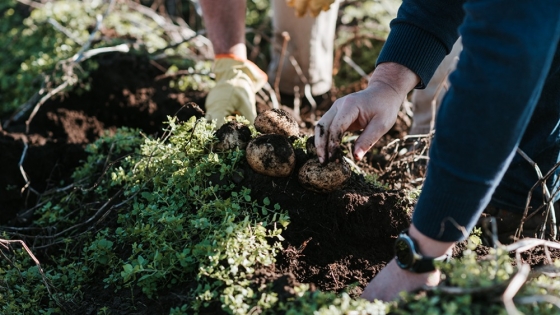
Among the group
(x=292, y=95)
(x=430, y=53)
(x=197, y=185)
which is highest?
(x=430, y=53)

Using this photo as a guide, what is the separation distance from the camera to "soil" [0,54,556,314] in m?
2.30

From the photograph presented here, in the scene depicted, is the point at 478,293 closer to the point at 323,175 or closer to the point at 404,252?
the point at 404,252

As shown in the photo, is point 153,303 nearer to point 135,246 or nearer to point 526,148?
point 135,246

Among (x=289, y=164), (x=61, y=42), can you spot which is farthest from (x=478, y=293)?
(x=61, y=42)

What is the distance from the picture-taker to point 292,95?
4.92 metres

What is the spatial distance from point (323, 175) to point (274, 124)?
1.32 feet

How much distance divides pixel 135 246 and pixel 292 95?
278cm

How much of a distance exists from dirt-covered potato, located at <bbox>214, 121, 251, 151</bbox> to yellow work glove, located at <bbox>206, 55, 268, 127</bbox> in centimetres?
71

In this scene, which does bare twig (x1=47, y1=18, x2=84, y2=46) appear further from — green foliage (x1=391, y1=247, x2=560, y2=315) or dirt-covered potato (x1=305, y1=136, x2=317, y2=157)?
green foliage (x1=391, y1=247, x2=560, y2=315)

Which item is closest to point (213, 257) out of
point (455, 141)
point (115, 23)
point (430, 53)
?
point (455, 141)

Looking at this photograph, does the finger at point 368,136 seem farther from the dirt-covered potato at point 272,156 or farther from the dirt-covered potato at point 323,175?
the dirt-covered potato at point 272,156

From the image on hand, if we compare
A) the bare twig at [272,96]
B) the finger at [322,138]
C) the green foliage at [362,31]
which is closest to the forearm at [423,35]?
the finger at [322,138]

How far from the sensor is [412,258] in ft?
6.13

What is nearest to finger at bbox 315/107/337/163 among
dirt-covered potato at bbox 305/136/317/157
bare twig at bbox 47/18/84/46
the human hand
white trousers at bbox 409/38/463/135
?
the human hand
